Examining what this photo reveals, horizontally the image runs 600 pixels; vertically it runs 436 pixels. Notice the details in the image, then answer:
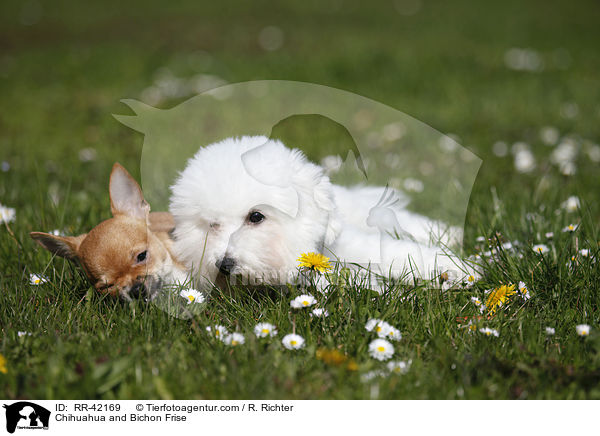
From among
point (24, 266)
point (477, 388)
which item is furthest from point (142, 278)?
point (477, 388)

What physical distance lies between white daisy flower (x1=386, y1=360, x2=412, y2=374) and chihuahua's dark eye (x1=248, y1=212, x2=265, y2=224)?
32.3 inches

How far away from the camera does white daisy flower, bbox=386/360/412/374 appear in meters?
1.97

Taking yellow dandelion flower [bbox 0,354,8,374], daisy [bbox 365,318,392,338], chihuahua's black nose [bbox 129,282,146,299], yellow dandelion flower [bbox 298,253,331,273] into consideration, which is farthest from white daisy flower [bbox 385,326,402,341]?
yellow dandelion flower [bbox 0,354,8,374]

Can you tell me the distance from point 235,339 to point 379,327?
1.92 ft

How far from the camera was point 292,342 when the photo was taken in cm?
211

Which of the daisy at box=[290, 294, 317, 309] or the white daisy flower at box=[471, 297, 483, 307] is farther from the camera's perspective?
the white daisy flower at box=[471, 297, 483, 307]

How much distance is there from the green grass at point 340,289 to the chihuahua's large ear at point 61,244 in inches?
3.8

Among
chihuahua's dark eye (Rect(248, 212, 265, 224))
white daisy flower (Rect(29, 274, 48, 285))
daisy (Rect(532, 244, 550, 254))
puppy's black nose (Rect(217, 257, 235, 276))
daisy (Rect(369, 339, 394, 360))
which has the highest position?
daisy (Rect(532, 244, 550, 254))

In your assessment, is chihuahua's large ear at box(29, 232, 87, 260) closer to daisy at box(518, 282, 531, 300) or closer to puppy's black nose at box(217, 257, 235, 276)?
puppy's black nose at box(217, 257, 235, 276)

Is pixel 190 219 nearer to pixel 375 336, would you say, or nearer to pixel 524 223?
pixel 375 336

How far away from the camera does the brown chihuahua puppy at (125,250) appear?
239cm

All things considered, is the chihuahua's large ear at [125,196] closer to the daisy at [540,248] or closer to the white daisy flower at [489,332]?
the white daisy flower at [489,332]

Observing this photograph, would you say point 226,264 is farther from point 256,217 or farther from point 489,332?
point 489,332
